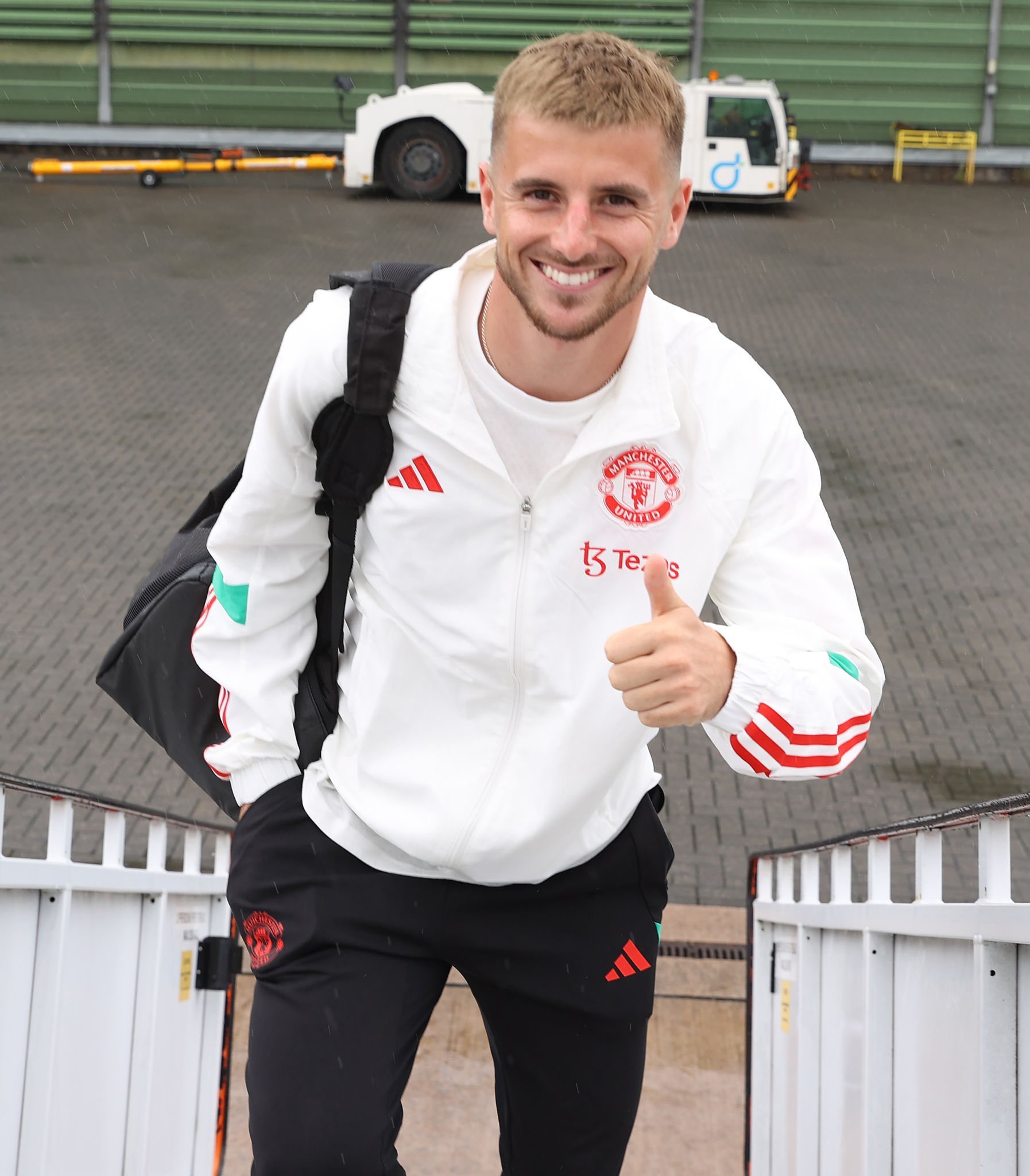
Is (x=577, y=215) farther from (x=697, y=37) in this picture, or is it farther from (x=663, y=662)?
(x=697, y=37)

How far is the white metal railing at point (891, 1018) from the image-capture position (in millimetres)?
2301

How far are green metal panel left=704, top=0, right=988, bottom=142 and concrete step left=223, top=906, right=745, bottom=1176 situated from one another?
743 inches

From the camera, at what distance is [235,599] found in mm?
2525

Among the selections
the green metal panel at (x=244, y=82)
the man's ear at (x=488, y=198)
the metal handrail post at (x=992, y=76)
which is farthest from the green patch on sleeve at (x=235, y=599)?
the metal handrail post at (x=992, y=76)

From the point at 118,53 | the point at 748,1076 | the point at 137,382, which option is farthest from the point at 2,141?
the point at 748,1076

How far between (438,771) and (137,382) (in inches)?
396

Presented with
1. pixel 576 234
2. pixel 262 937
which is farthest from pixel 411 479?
pixel 262 937

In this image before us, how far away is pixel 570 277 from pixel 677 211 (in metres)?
0.26

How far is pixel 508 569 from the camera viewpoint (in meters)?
2.36

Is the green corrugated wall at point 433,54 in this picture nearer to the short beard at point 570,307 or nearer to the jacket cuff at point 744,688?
the short beard at point 570,307

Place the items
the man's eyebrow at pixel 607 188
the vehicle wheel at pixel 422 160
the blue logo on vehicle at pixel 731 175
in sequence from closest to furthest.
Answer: the man's eyebrow at pixel 607 188 → the blue logo on vehicle at pixel 731 175 → the vehicle wheel at pixel 422 160

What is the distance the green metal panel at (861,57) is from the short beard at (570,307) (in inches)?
821

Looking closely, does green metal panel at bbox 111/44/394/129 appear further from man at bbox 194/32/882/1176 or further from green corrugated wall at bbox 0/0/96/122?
man at bbox 194/32/882/1176

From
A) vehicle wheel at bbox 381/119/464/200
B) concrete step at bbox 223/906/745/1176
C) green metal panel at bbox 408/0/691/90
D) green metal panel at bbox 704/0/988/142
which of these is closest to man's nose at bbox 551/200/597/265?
concrete step at bbox 223/906/745/1176
